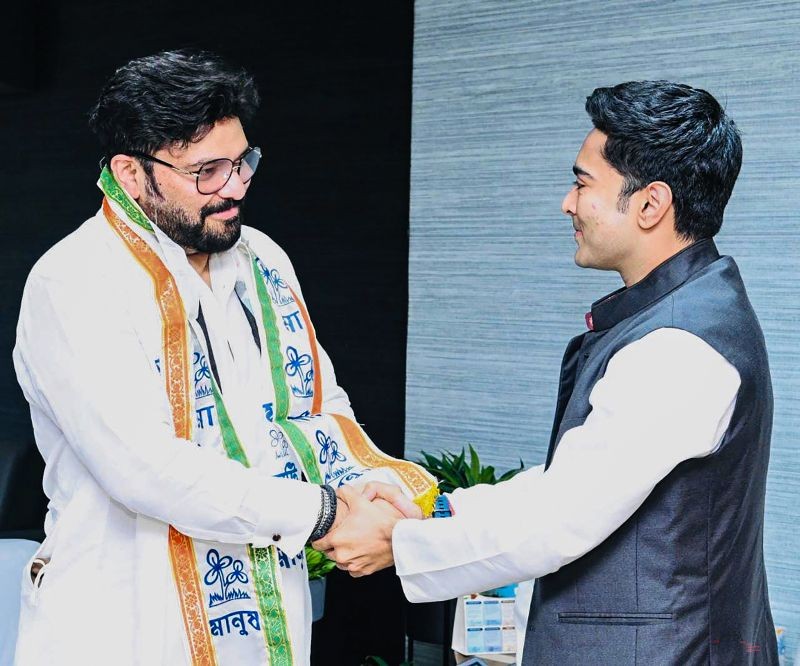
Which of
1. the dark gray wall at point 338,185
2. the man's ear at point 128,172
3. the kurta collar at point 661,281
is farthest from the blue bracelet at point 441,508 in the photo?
the dark gray wall at point 338,185

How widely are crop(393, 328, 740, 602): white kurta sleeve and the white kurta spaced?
1.20 ft

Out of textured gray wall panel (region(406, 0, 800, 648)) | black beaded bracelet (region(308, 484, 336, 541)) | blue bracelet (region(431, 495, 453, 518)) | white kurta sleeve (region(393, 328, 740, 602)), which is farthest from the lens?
textured gray wall panel (region(406, 0, 800, 648))

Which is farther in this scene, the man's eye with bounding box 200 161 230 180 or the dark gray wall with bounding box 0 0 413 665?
the dark gray wall with bounding box 0 0 413 665

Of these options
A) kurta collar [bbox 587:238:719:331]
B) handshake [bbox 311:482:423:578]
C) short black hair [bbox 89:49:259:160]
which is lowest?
handshake [bbox 311:482:423:578]

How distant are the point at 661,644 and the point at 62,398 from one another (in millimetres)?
1062

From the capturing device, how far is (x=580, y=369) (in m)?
1.78

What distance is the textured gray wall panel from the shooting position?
2.95 metres

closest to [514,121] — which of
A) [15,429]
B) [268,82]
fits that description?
[268,82]

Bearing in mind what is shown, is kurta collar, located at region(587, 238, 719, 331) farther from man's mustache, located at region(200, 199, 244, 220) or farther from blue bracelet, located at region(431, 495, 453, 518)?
man's mustache, located at region(200, 199, 244, 220)

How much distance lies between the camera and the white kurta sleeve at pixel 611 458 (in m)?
1.56

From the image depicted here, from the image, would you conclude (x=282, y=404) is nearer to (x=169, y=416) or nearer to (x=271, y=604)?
(x=169, y=416)

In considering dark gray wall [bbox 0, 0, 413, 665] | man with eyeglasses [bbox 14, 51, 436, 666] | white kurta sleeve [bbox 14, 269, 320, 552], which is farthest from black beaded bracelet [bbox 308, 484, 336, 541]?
dark gray wall [bbox 0, 0, 413, 665]

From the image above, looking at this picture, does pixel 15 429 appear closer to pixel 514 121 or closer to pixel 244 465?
pixel 514 121

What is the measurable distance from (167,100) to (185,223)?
8.9 inches
